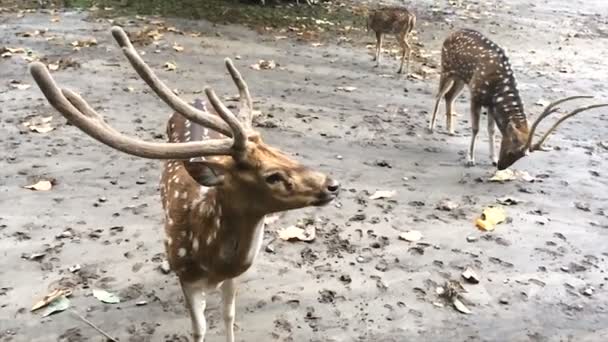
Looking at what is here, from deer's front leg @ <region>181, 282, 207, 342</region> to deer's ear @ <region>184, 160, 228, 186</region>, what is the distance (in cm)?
75

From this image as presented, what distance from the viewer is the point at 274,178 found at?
2.74 metres

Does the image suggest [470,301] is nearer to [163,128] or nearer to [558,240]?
[558,240]

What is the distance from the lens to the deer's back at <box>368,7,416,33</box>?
397 inches

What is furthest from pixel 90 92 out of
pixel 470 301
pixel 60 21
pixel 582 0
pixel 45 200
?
pixel 582 0

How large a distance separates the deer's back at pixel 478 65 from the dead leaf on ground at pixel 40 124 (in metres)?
4.56

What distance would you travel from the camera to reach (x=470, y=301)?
436 cm

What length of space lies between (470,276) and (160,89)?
284cm

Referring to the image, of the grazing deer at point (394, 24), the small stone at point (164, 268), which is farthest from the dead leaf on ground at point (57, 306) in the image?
the grazing deer at point (394, 24)

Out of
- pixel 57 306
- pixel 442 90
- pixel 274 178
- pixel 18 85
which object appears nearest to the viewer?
pixel 274 178

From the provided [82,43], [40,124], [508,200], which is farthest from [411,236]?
[82,43]

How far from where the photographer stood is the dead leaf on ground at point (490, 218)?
17.6ft

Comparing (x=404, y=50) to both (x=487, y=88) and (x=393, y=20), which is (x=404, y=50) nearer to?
(x=393, y=20)

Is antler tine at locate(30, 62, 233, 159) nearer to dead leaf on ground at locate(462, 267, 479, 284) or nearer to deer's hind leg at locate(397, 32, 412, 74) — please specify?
dead leaf on ground at locate(462, 267, 479, 284)

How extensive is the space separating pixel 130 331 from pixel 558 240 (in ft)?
11.5
